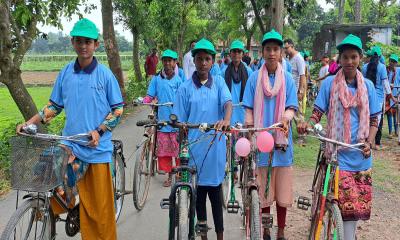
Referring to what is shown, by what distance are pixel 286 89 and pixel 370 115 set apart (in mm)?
791

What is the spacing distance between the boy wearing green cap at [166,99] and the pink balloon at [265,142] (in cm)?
257

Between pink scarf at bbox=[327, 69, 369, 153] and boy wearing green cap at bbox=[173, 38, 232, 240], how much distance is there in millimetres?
906

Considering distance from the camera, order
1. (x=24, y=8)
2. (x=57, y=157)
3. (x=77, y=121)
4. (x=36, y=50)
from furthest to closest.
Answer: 1. (x=36, y=50)
2. (x=24, y=8)
3. (x=77, y=121)
4. (x=57, y=157)

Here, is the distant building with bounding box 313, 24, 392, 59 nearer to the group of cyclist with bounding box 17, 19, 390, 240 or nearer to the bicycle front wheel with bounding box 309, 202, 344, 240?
the group of cyclist with bounding box 17, 19, 390, 240

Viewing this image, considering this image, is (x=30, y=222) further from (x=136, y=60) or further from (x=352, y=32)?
(x=352, y=32)

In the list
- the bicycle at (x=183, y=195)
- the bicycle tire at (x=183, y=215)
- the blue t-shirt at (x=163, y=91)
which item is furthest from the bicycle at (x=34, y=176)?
the blue t-shirt at (x=163, y=91)

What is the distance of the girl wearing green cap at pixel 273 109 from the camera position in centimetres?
421

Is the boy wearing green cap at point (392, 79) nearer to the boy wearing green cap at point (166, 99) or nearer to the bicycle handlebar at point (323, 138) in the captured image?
the boy wearing green cap at point (166, 99)

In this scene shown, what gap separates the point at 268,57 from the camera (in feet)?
14.0

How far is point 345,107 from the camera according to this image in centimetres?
380

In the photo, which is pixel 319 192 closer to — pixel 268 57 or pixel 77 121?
pixel 268 57

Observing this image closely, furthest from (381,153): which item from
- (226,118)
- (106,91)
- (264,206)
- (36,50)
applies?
(36,50)

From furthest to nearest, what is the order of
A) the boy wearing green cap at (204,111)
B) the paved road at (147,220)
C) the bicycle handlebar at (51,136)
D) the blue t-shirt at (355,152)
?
the paved road at (147,220)
the boy wearing green cap at (204,111)
the blue t-shirt at (355,152)
the bicycle handlebar at (51,136)

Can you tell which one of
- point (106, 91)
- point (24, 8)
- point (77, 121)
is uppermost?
point (24, 8)
